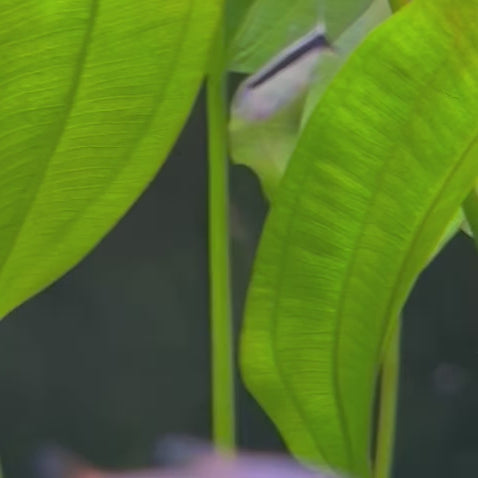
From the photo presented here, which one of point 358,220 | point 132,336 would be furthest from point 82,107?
point 132,336

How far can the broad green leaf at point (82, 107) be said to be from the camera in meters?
0.45

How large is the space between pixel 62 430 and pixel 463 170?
16.2 inches

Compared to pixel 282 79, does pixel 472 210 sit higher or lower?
lower

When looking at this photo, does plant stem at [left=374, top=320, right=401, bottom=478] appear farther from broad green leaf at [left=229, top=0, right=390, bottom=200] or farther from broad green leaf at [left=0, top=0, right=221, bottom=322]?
broad green leaf at [left=0, top=0, right=221, bottom=322]

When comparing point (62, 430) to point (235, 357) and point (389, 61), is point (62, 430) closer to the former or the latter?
point (235, 357)

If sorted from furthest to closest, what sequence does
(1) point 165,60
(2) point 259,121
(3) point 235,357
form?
1. (3) point 235,357
2. (2) point 259,121
3. (1) point 165,60

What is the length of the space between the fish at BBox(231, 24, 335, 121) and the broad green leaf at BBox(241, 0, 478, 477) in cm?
10

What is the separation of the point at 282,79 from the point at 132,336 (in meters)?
0.26

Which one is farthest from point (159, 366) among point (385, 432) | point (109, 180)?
point (109, 180)

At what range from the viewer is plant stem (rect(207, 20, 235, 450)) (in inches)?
24.3

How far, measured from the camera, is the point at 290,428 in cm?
56

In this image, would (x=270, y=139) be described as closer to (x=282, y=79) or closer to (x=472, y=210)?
(x=282, y=79)

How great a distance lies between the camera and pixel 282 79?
590 millimetres

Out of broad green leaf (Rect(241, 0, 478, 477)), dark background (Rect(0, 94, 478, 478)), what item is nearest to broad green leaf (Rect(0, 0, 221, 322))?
broad green leaf (Rect(241, 0, 478, 477))
